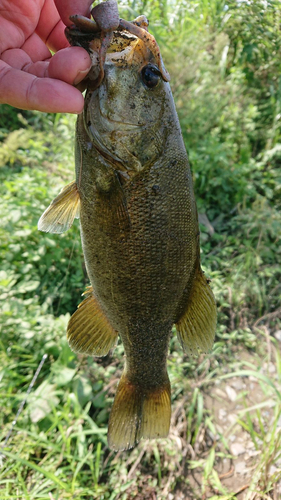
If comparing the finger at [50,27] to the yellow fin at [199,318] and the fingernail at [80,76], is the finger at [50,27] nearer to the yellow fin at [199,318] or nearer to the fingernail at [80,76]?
the fingernail at [80,76]

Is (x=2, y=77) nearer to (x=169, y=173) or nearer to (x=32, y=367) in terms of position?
(x=169, y=173)

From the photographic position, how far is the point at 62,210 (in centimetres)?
141

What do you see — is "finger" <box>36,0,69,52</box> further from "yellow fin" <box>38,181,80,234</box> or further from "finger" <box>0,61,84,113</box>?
"yellow fin" <box>38,181,80,234</box>

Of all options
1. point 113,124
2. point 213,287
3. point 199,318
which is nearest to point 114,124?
point 113,124

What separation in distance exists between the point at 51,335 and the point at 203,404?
1318 mm

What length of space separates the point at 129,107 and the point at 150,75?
5.2 inches

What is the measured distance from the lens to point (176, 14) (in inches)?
164

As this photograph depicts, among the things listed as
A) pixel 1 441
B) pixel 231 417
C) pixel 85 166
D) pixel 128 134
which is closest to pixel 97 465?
pixel 1 441

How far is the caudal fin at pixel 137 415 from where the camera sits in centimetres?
159

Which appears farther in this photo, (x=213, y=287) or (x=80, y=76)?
(x=213, y=287)

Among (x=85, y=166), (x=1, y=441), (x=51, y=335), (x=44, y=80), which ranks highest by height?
(x=44, y=80)

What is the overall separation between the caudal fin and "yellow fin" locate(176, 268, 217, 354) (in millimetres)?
326

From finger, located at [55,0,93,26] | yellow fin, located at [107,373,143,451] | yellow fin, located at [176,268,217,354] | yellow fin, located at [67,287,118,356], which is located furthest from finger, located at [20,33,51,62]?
yellow fin, located at [107,373,143,451]

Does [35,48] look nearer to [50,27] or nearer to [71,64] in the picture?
[50,27]
